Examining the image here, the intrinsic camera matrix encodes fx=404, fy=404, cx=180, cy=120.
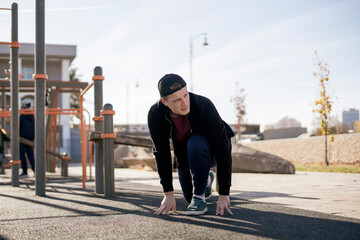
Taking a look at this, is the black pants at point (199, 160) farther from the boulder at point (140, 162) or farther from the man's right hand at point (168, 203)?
the boulder at point (140, 162)

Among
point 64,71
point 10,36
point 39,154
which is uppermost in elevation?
point 64,71

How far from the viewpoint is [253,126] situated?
5725cm

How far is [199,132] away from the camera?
310 cm

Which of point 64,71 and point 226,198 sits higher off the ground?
point 64,71

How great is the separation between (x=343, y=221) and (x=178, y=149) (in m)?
1.36

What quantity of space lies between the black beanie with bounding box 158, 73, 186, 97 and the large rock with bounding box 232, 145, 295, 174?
656 cm

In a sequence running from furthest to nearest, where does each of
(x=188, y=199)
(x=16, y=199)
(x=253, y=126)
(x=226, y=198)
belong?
(x=253, y=126)
(x=16, y=199)
(x=188, y=199)
(x=226, y=198)

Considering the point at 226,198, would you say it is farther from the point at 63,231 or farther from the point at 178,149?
the point at 63,231

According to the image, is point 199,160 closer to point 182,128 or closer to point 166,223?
point 182,128

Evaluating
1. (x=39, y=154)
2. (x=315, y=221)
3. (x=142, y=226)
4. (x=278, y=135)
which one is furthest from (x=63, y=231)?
(x=278, y=135)

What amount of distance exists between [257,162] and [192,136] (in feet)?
21.5

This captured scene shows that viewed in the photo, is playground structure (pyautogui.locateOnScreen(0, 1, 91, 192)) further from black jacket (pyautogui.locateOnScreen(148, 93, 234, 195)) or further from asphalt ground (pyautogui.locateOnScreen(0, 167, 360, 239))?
black jacket (pyautogui.locateOnScreen(148, 93, 234, 195))

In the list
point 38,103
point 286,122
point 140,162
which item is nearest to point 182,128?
point 38,103

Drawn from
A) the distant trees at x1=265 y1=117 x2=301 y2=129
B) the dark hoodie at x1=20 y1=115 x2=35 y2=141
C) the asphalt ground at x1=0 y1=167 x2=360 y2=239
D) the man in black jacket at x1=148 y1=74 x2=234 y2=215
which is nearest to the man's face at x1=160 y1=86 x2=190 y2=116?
the man in black jacket at x1=148 y1=74 x2=234 y2=215
